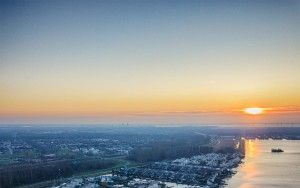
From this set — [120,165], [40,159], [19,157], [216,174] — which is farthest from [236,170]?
[19,157]

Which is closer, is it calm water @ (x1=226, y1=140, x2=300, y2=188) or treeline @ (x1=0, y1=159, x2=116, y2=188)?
treeline @ (x1=0, y1=159, x2=116, y2=188)

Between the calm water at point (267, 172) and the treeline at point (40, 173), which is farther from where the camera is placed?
the calm water at point (267, 172)

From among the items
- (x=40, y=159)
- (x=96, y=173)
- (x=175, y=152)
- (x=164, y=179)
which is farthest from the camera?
(x=175, y=152)

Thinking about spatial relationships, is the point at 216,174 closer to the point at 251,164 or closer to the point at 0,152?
the point at 251,164

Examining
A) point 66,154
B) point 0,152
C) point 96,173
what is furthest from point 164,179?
point 0,152

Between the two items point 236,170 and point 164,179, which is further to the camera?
point 236,170

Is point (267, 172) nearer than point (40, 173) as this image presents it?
No

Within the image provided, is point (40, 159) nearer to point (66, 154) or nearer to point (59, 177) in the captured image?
point (66, 154)

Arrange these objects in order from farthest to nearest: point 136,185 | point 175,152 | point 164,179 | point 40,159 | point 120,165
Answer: point 175,152
point 40,159
point 120,165
point 164,179
point 136,185

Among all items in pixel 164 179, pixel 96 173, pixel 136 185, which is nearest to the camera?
pixel 136 185
